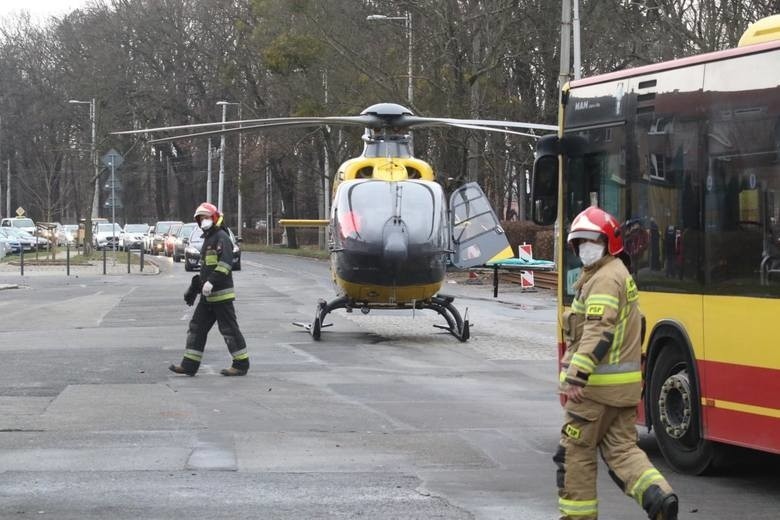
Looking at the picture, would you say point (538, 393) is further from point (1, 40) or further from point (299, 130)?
point (1, 40)

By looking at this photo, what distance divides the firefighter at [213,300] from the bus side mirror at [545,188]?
15.6 feet

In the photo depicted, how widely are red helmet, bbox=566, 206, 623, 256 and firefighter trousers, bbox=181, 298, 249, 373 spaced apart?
28.5 ft

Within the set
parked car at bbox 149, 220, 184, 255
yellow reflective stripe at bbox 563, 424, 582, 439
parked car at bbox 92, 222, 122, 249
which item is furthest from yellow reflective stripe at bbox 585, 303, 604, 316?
parked car at bbox 92, 222, 122, 249

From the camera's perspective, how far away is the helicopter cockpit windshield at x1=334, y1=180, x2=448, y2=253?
2042 cm

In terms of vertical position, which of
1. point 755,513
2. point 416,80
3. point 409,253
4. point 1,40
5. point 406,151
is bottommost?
point 755,513

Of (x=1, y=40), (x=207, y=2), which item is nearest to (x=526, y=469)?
(x=207, y=2)

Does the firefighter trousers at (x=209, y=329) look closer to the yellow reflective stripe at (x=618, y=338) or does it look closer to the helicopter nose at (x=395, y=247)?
the helicopter nose at (x=395, y=247)

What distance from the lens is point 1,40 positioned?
8031 centimetres

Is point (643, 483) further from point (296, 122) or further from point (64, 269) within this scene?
point (64, 269)

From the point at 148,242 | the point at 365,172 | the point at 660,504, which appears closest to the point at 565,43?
the point at 365,172

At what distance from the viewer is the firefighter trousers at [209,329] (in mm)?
15398

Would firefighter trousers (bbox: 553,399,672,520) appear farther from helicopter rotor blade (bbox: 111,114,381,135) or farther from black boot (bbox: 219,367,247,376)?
helicopter rotor blade (bbox: 111,114,381,135)

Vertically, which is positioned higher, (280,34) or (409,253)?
(280,34)

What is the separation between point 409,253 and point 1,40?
65252 millimetres
